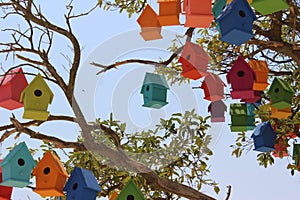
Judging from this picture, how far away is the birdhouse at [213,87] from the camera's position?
2424 millimetres

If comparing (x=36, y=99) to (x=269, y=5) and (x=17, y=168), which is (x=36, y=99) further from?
(x=269, y=5)

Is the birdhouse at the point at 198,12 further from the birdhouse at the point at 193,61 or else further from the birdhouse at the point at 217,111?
the birdhouse at the point at 217,111

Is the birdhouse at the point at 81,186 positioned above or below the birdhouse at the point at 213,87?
below

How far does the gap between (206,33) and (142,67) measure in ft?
3.79

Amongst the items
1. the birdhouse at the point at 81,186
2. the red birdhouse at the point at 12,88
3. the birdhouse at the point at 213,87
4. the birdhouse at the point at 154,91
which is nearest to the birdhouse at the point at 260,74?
the birdhouse at the point at 213,87

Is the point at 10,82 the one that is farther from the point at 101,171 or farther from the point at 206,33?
the point at 206,33

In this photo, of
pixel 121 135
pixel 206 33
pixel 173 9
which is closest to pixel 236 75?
pixel 173 9

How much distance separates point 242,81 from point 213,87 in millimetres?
128

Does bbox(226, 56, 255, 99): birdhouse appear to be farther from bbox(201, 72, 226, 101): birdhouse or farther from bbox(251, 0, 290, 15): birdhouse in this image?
bbox(251, 0, 290, 15): birdhouse

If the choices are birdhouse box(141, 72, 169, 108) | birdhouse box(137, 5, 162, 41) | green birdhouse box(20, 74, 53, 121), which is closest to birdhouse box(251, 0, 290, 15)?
birdhouse box(137, 5, 162, 41)

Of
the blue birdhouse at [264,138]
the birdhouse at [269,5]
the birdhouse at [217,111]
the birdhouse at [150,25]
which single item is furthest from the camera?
the blue birdhouse at [264,138]

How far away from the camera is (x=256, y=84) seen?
2510mm

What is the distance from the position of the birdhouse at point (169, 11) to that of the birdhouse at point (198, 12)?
0.09 meters

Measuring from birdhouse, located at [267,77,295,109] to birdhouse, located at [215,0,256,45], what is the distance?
1.52ft
